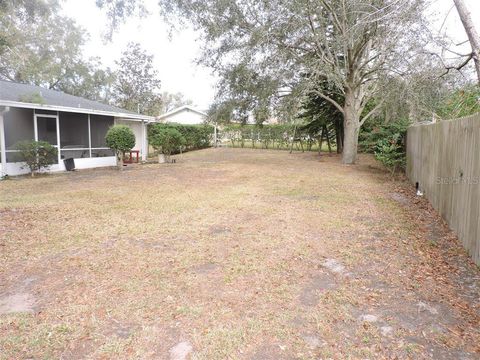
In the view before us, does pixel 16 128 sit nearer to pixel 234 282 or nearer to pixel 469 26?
pixel 234 282

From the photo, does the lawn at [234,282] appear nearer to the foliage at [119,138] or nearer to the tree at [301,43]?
the foliage at [119,138]

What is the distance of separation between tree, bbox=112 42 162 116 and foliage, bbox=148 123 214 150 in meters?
8.72

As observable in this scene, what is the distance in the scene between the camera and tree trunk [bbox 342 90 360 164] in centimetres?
1312

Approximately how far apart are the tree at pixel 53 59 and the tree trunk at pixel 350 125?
1696cm

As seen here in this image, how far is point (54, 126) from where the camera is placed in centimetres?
1187

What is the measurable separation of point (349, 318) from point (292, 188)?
5.71 metres

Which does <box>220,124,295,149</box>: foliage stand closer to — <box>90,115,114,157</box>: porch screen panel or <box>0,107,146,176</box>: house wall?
<box>90,115,114,157</box>: porch screen panel

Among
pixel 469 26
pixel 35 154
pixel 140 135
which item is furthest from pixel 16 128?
pixel 469 26

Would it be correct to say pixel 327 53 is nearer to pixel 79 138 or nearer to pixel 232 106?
pixel 232 106

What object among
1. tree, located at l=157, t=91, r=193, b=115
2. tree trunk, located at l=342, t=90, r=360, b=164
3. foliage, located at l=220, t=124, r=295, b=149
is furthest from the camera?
tree, located at l=157, t=91, r=193, b=115

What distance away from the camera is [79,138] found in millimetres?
13234

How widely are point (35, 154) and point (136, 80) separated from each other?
2044 centimetres

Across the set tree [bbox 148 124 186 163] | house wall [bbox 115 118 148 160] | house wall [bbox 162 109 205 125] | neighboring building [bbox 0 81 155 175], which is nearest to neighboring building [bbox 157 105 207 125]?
house wall [bbox 162 109 205 125]

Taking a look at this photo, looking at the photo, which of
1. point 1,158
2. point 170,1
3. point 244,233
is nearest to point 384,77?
point 170,1
